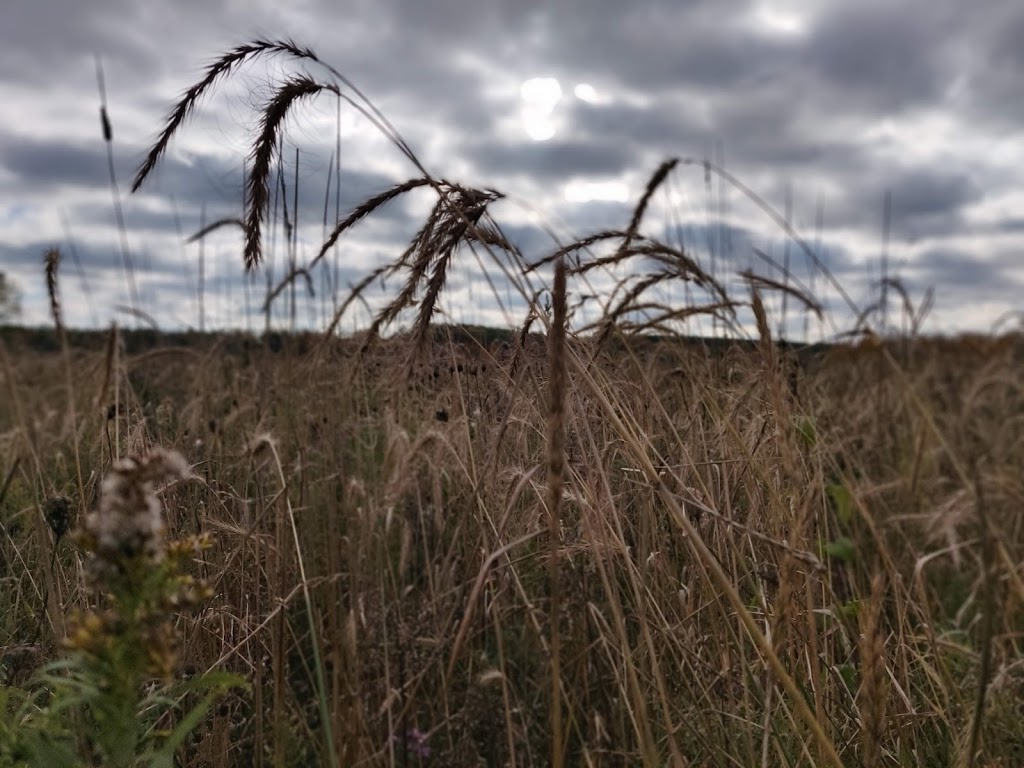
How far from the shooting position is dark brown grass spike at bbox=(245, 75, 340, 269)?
183 cm

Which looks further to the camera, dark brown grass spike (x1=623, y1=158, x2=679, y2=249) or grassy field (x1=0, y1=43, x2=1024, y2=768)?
dark brown grass spike (x1=623, y1=158, x2=679, y2=249)

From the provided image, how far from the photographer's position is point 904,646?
2213mm

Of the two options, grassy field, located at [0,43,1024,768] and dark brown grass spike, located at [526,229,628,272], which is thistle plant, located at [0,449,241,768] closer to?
grassy field, located at [0,43,1024,768]

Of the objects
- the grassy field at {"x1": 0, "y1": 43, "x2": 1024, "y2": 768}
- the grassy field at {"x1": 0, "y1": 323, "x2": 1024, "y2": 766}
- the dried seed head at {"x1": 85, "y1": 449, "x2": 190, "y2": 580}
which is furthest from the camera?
the grassy field at {"x1": 0, "y1": 323, "x2": 1024, "y2": 766}

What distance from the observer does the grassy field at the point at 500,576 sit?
145cm

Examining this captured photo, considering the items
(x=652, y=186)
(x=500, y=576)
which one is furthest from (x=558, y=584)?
(x=652, y=186)

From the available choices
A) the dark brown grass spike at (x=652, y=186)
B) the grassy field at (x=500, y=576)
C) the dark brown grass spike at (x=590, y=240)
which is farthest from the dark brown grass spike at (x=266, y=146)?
the dark brown grass spike at (x=652, y=186)

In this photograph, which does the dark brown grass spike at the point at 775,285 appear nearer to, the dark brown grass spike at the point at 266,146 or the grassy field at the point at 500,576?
the grassy field at the point at 500,576

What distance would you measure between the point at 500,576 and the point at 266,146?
117 cm

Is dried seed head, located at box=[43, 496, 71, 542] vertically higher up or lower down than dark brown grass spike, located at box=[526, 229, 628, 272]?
lower down

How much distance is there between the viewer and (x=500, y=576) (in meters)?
1.97

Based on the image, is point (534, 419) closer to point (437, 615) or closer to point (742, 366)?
point (437, 615)

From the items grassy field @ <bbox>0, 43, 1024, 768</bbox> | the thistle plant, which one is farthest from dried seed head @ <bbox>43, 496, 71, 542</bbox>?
the thistle plant

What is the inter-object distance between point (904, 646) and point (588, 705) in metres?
0.89
